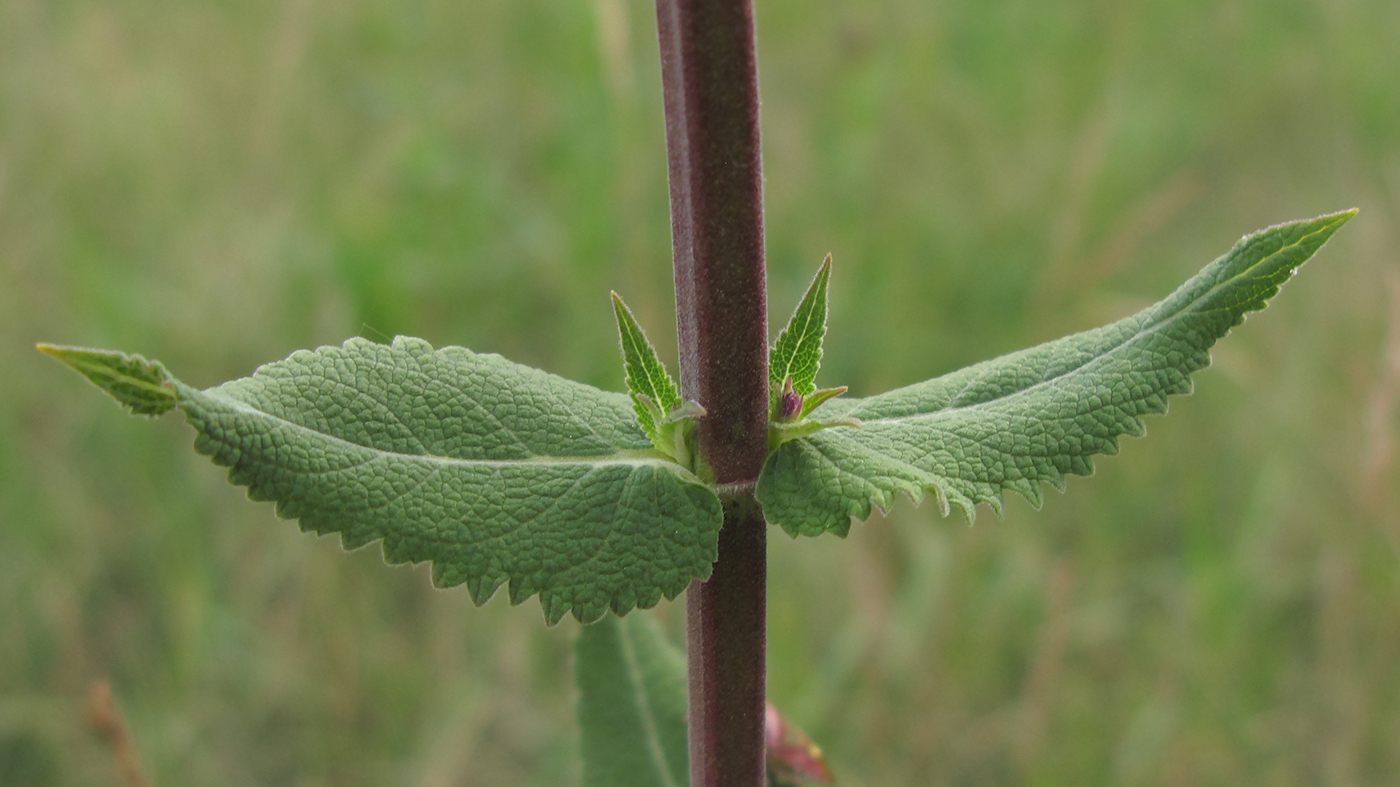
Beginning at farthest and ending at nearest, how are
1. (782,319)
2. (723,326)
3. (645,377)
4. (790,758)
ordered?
(782,319) → (790,758) → (645,377) → (723,326)

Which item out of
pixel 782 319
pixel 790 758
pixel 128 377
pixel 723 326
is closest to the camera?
pixel 128 377

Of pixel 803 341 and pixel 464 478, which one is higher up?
pixel 803 341

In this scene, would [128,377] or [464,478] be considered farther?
[464,478]

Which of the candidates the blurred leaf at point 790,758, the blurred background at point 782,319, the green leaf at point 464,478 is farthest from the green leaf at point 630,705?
the blurred background at point 782,319

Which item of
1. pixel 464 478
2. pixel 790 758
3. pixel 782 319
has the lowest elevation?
pixel 790 758

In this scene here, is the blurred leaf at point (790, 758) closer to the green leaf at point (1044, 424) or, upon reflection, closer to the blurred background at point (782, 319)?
the green leaf at point (1044, 424)

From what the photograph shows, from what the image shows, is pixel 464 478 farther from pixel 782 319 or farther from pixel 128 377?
pixel 782 319

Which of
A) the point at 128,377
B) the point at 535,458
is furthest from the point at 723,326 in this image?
the point at 128,377
